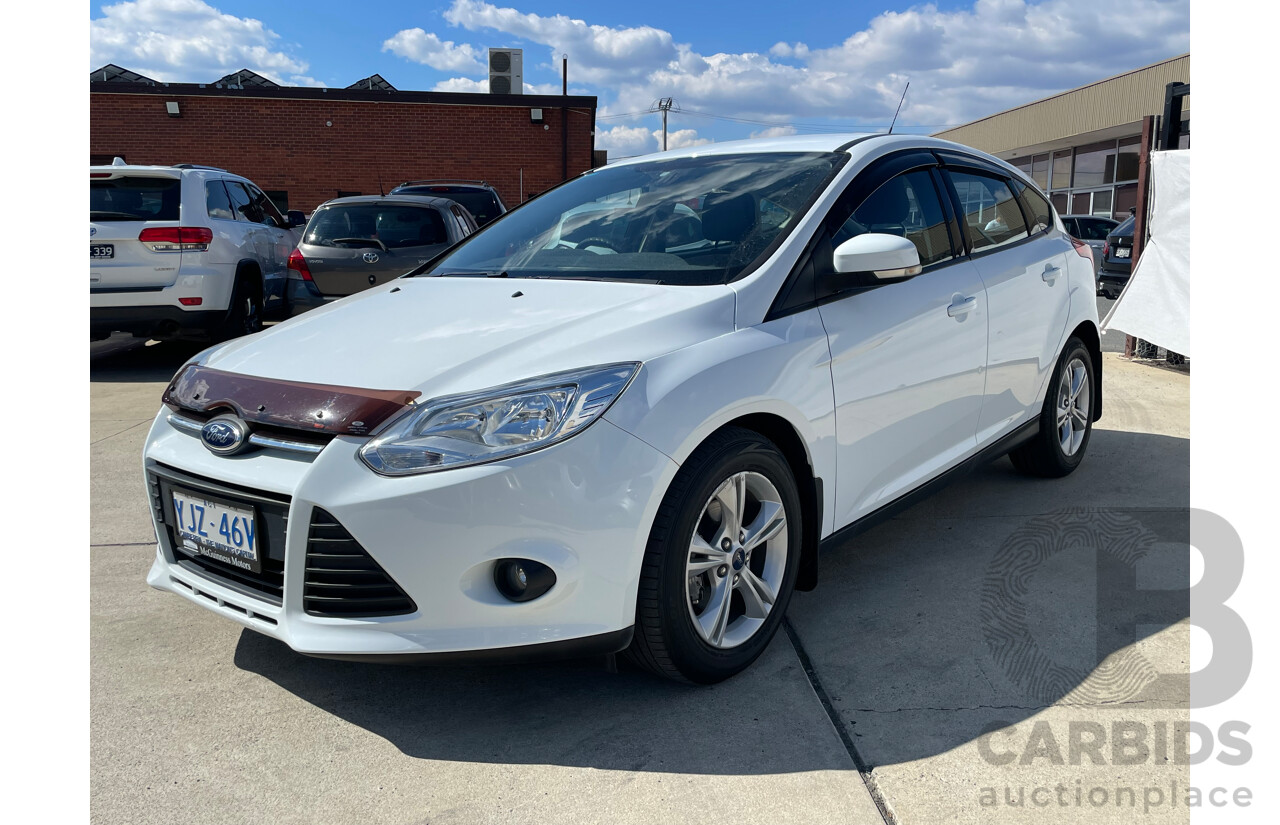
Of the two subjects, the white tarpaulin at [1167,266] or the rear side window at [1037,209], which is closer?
the rear side window at [1037,209]

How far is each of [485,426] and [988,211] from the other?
2862 mm

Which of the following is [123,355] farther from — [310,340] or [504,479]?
[504,479]

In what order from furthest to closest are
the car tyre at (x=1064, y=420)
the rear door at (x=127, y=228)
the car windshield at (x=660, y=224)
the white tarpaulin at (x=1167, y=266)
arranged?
the rear door at (x=127, y=228), the white tarpaulin at (x=1167, y=266), the car tyre at (x=1064, y=420), the car windshield at (x=660, y=224)

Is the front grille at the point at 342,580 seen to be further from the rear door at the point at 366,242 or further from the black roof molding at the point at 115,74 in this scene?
the black roof molding at the point at 115,74

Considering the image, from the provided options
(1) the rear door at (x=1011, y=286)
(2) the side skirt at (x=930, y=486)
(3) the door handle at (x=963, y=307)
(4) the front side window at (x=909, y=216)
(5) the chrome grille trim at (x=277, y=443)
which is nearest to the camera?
(5) the chrome grille trim at (x=277, y=443)

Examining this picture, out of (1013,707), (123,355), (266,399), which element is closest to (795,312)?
(1013,707)

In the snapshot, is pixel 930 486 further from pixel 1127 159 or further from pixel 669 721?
pixel 1127 159

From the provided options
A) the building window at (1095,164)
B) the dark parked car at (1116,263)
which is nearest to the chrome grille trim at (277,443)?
the dark parked car at (1116,263)

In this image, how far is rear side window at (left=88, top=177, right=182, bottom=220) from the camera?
25.7 ft

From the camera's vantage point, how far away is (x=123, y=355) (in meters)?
9.40

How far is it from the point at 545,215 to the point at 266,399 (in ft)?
5.51

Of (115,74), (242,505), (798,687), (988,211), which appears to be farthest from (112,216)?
(115,74)

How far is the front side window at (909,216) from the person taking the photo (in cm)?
334

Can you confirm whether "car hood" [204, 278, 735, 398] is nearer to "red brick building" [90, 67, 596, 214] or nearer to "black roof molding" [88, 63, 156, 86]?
"red brick building" [90, 67, 596, 214]
